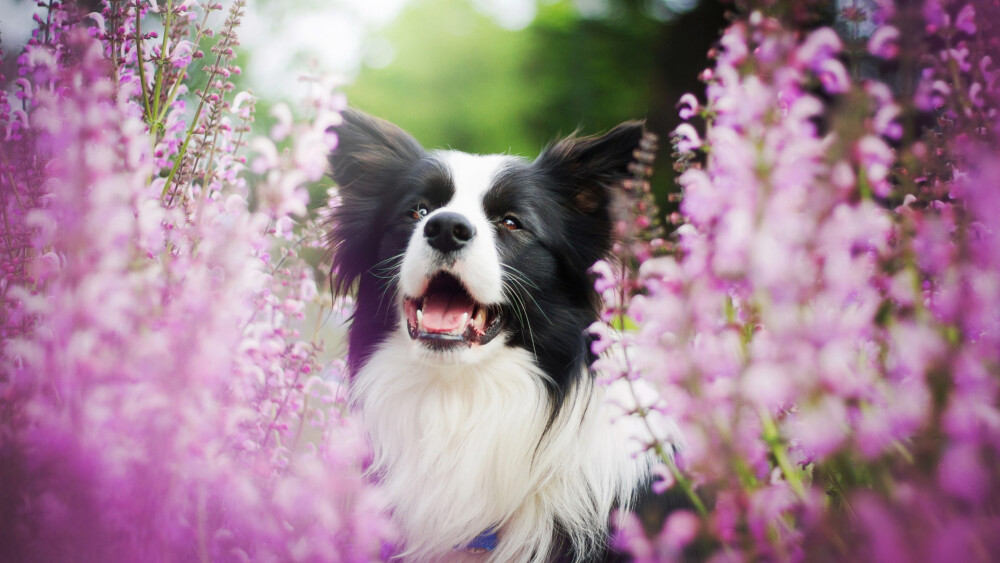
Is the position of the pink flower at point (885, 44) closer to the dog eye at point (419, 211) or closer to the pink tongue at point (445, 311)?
the pink tongue at point (445, 311)

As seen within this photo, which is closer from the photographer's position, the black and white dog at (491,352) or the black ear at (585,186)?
the black and white dog at (491,352)

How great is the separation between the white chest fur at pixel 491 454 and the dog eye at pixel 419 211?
470 mm

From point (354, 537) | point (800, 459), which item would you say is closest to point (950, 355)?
point (800, 459)

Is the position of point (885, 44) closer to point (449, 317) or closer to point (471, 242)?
point (471, 242)

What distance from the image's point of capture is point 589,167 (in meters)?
2.60

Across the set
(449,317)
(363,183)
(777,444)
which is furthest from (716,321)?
(363,183)

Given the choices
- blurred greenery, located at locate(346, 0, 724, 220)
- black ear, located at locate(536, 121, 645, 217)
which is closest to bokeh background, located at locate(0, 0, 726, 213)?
blurred greenery, located at locate(346, 0, 724, 220)

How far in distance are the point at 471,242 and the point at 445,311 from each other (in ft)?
0.96

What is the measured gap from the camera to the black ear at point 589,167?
97.1 inches

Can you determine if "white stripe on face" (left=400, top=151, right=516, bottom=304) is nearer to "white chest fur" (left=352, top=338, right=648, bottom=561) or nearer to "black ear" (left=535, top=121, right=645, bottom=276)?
"white chest fur" (left=352, top=338, right=648, bottom=561)

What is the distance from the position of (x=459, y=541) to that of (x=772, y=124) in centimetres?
177

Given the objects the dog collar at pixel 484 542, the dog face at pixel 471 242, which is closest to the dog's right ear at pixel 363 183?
the dog face at pixel 471 242

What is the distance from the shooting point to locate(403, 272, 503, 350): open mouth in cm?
225

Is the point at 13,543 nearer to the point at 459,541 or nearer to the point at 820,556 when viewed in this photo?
the point at 459,541
